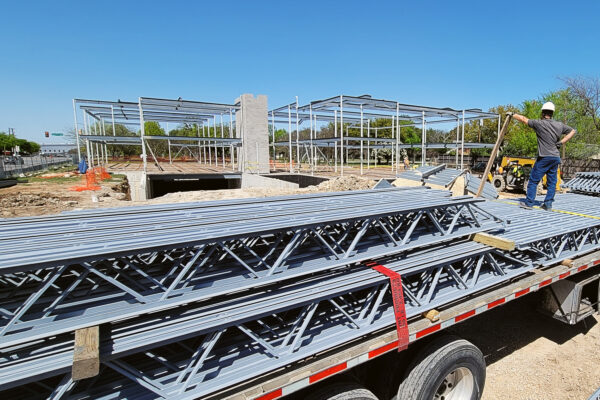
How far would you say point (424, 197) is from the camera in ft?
13.5

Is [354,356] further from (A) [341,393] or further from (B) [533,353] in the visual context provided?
(B) [533,353]

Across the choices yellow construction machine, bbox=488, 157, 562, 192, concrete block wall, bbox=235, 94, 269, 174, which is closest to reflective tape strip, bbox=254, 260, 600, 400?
yellow construction machine, bbox=488, 157, 562, 192

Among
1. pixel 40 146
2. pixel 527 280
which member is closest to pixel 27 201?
pixel 527 280

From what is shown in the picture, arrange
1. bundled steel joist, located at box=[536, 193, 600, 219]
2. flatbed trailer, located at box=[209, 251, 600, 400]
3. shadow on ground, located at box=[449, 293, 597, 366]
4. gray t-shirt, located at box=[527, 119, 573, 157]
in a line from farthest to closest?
bundled steel joist, located at box=[536, 193, 600, 219] → gray t-shirt, located at box=[527, 119, 573, 157] → shadow on ground, located at box=[449, 293, 597, 366] → flatbed trailer, located at box=[209, 251, 600, 400]

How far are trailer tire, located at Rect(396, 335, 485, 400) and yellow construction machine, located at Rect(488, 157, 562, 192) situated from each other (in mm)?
16121

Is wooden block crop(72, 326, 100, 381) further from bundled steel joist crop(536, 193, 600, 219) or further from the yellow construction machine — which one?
the yellow construction machine

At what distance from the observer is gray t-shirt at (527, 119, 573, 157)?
5555mm

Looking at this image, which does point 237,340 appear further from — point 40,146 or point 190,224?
point 40,146

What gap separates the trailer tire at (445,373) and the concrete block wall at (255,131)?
1895 cm

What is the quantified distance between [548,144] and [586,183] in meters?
4.26

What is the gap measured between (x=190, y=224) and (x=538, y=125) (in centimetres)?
606

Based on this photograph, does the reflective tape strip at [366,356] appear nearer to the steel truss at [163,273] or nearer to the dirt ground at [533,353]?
the steel truss at [163,273]

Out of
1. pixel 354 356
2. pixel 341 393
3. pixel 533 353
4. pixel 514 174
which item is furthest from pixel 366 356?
pixel 514 174

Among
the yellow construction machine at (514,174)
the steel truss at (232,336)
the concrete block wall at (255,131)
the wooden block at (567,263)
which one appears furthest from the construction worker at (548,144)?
the concrete block wall at (255,131)
